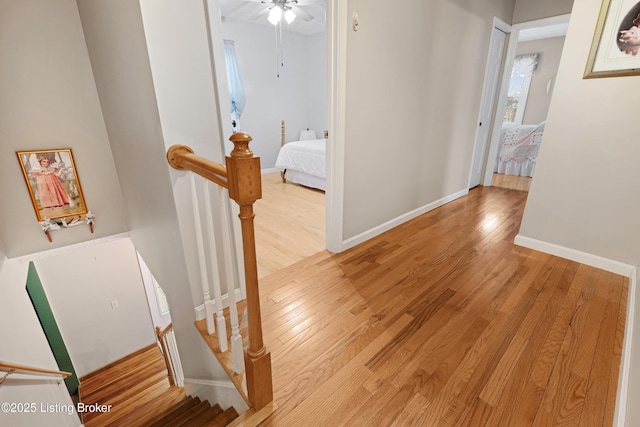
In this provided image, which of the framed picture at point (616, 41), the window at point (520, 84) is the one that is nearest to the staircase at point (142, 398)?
the framed picture at point (616, 41)

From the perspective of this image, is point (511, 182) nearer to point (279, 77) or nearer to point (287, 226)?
point (287, 226)

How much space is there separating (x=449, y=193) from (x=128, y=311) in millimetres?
4692

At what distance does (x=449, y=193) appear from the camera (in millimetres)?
3658

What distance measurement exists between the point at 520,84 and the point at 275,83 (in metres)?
5.83

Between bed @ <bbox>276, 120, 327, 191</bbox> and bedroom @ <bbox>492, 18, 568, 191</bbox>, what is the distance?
272cm

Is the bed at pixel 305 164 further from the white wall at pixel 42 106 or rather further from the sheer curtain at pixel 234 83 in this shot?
the white wall at pixel 42 106

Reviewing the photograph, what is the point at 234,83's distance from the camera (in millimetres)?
4887

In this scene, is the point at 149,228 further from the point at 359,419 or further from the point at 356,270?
the point at 359,419

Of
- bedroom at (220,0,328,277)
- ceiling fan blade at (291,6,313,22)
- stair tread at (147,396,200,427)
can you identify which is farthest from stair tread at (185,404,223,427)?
ceiling fan blade at (291,6,313,22)

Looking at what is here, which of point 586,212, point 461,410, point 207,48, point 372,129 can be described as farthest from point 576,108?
point 207,48

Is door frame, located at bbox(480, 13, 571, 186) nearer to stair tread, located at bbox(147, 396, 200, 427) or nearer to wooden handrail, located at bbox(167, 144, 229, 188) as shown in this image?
wooden handrail, located at bbox(167, 144, 229, 188)

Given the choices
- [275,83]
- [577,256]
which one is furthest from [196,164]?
[275,83]

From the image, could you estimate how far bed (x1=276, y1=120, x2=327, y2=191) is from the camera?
160 inches

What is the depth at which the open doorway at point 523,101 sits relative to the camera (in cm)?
397
